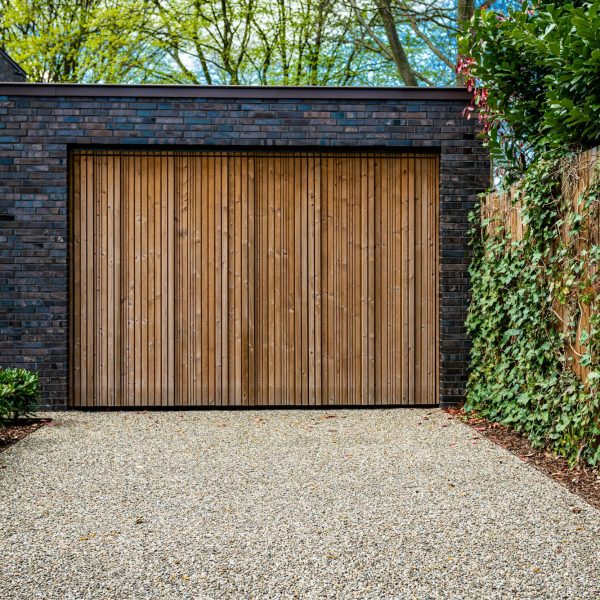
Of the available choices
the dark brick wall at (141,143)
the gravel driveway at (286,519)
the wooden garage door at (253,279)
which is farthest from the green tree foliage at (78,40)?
the gravel driveway at (286,519)

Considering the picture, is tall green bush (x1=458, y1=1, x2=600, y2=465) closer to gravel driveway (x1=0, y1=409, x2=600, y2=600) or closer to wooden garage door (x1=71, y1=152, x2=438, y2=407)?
gravel driveway (x1=0, y1=409, x2=600, y2=600)

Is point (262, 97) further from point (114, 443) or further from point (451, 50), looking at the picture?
point (451, 50)

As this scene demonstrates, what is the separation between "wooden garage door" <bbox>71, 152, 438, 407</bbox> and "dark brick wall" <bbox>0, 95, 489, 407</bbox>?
17 centimetres

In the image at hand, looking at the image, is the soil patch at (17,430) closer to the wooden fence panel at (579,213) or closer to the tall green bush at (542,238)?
the tall green bush at (542,238)

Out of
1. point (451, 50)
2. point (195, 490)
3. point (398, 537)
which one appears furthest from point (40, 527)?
point (451, 50)

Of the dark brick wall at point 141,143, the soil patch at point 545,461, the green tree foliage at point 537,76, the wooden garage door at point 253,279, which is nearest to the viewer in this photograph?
the soil patch at point 545,461

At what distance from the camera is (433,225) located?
705 cm

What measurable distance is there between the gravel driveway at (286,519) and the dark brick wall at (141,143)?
1404mm

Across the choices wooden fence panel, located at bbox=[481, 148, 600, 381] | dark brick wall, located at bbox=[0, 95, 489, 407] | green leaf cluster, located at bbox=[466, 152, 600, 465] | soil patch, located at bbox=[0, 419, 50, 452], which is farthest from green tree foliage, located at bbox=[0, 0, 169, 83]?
wooden fence panel, located at bbox=[481, 148, 600, 381]

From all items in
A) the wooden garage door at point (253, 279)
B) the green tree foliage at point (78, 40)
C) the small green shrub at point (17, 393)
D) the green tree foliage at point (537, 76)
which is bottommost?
the small green shrub at point (17, 393)

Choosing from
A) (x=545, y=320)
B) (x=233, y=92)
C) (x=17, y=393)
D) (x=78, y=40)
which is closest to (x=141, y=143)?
(x=233, y=92)

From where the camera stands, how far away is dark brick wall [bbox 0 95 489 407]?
22.2 ft

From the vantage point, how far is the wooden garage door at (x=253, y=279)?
692 cm

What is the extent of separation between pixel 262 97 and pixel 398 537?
15.5 feet
